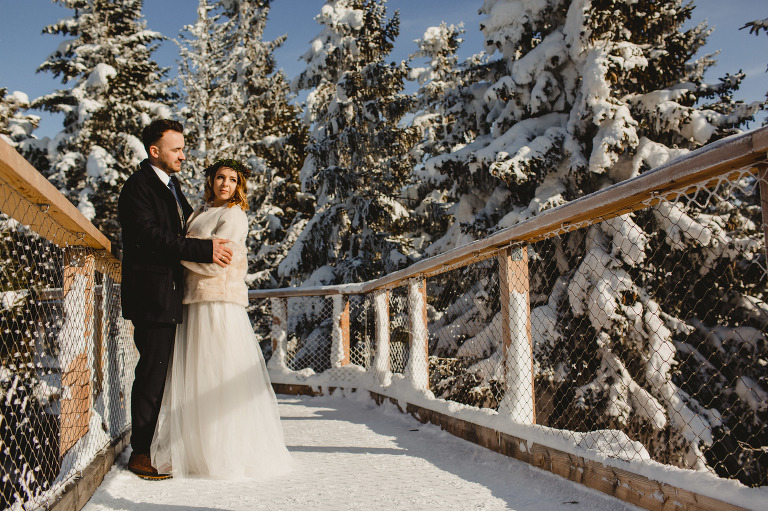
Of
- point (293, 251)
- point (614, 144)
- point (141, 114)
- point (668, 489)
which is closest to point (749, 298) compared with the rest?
point (614, 144)

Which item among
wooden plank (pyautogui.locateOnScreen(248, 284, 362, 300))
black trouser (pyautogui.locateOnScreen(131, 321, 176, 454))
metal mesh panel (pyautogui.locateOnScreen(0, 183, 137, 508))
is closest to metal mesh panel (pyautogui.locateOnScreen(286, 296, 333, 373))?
wooden plank (pyautogui.locateOnScreen(248, 284, 362, 300))

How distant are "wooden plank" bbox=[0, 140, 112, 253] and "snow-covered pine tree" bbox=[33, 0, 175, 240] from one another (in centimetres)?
1272

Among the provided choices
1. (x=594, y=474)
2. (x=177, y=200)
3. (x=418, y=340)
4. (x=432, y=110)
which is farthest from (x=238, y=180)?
(x=432, y=110)

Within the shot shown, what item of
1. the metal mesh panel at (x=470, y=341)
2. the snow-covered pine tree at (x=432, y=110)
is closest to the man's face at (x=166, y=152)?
the metal mesh panel at (x=470, y=341)

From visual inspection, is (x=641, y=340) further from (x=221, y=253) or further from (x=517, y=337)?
(x=221, y=253)

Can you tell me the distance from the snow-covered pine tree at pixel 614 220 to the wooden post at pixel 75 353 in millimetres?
5388

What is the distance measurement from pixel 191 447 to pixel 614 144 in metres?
6.60

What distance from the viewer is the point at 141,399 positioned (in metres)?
2.67

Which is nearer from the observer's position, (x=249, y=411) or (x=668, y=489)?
(x=668, y=489)

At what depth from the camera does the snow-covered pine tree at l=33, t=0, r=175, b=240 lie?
14.3 metres

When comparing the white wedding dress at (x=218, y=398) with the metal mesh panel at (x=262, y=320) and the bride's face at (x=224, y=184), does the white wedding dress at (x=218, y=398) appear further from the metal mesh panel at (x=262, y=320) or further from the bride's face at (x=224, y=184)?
the metal mesh panel at (x=262, y=320)

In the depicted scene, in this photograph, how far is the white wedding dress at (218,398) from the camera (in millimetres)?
2654

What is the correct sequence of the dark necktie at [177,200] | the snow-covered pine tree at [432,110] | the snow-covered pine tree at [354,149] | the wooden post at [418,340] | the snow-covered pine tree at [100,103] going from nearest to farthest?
the dark necktie at [177,200] < the wooden post at [418,340] < the snow-covered pine tree at [354,149] < the snow-covered pine tree at [100,103] < the snow-covered pine tree at [432,110]

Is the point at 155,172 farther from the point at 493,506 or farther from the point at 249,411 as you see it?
the point at 493,506
